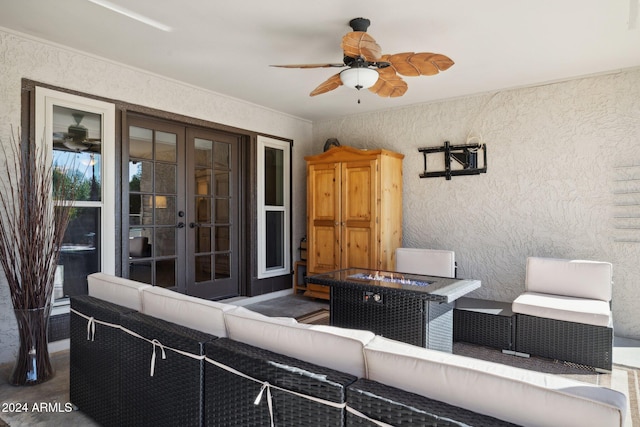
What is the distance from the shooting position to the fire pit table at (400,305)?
273cm

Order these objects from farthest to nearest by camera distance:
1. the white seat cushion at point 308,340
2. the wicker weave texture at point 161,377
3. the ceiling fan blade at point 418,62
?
the ceiling fan blade at point 418,62
the wicker weave texture at point 161,377
the white seat cushion at point 308,340

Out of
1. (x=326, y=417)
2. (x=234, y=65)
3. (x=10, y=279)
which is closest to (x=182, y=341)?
(x=326, y=417)

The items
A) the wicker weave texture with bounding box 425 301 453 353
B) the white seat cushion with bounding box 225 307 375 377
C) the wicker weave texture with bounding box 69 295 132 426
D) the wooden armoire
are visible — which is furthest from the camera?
the wooden armoire

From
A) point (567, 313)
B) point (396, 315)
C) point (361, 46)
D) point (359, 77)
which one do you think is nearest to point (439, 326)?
point (396, 315)

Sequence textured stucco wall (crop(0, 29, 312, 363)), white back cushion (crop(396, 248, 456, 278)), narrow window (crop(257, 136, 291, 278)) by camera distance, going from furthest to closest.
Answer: narrow window (crop(257, 136, 291, 278)) → white back cushion (crop(396, 248, 456, 278)) → textured stucco wall (crop(0, 29, 312, 363))

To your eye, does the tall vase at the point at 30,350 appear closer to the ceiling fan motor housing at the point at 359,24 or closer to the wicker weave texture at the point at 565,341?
the ceiling fan motor housing at the point at 359,24

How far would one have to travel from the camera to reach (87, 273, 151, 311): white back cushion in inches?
83.1

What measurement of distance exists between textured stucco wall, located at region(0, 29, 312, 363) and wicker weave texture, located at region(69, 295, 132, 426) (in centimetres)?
125

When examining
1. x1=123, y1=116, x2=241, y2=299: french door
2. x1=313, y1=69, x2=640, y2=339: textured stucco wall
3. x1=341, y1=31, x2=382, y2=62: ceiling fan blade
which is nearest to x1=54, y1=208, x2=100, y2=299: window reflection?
x1=123, y1=116, x2=241, y2=299: french door

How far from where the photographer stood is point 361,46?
8.42ft

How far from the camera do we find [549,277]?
3652 millimetres

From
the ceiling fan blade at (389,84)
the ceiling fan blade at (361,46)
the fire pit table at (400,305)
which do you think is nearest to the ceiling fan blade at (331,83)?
the ceiling fan blade at (389,84)

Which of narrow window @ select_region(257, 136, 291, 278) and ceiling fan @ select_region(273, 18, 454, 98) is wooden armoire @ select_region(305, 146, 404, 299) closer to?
narrow window @ select_region(257, 136, 291, 278)

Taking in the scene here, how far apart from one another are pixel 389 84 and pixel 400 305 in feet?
5.74
